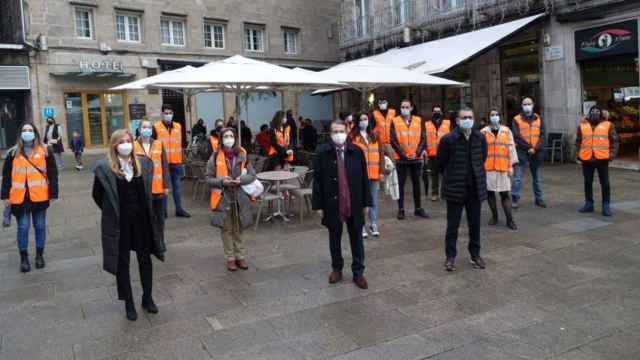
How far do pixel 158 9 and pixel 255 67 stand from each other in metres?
15.6

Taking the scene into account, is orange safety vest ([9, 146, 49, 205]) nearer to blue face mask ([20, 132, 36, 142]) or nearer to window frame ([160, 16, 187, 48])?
blue face mask ([20, 132, 36, 142])

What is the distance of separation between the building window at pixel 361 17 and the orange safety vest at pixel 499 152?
17.7 m

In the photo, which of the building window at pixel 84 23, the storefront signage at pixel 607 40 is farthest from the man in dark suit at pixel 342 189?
the building window at pixel 84 23

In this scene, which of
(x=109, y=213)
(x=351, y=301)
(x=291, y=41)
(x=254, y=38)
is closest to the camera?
(x=109, y=213)

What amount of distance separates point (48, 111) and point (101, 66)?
8.68 feet

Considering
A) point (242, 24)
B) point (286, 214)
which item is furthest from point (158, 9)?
point (286, 214)

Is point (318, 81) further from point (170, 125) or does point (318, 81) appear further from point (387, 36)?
point (387, 36)

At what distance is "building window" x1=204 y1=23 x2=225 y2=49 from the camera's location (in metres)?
25.5

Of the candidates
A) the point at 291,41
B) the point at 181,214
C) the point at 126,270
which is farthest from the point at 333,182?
the point at 291,41

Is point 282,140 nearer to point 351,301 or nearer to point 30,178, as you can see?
point 30,178

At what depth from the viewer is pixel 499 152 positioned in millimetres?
8430

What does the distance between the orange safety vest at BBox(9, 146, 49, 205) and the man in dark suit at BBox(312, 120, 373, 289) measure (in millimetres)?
3395

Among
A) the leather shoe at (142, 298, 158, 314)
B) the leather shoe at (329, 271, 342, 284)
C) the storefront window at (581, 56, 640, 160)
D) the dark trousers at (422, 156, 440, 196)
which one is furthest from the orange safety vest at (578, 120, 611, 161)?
the leather shoe at (142, 298, 158, 314)

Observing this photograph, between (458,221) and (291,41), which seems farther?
(291,41)
